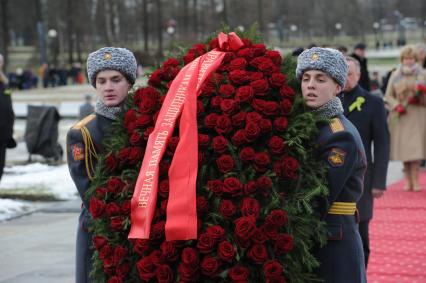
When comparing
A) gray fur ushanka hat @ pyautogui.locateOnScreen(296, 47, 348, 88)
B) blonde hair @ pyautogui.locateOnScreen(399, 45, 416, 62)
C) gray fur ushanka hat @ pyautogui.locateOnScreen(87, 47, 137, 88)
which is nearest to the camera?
gray fur ushanka hat @ pyautogui.locateOnScreen(296, 47, 348, 88)

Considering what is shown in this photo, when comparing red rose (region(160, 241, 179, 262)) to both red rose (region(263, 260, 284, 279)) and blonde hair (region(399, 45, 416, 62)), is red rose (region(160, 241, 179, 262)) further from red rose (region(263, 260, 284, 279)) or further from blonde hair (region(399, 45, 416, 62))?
blonde hair (region(399, 45, 416, 62))

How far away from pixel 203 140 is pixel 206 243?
46cm

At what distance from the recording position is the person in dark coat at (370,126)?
6289 millimetres

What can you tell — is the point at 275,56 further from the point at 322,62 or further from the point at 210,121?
the point at 210,121

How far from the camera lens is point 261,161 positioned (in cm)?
375

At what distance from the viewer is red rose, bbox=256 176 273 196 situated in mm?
3723

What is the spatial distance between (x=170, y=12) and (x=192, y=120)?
3297 inches

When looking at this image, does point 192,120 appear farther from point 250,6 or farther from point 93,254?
point 250,6

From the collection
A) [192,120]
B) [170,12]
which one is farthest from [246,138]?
[170,12]

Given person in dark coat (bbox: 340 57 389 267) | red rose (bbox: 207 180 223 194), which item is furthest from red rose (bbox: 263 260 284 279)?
person in dark coat (bbox: 340 57 389 267)

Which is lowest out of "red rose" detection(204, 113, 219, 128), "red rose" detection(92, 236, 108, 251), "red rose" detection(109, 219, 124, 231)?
"red rose" detection(92, 236, 108, 251)

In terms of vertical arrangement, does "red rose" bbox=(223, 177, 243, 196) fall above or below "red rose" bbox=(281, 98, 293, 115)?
below

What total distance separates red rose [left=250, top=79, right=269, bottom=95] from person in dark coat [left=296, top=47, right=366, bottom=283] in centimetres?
20

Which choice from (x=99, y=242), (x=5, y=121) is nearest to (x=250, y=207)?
(x=99, y=242)
